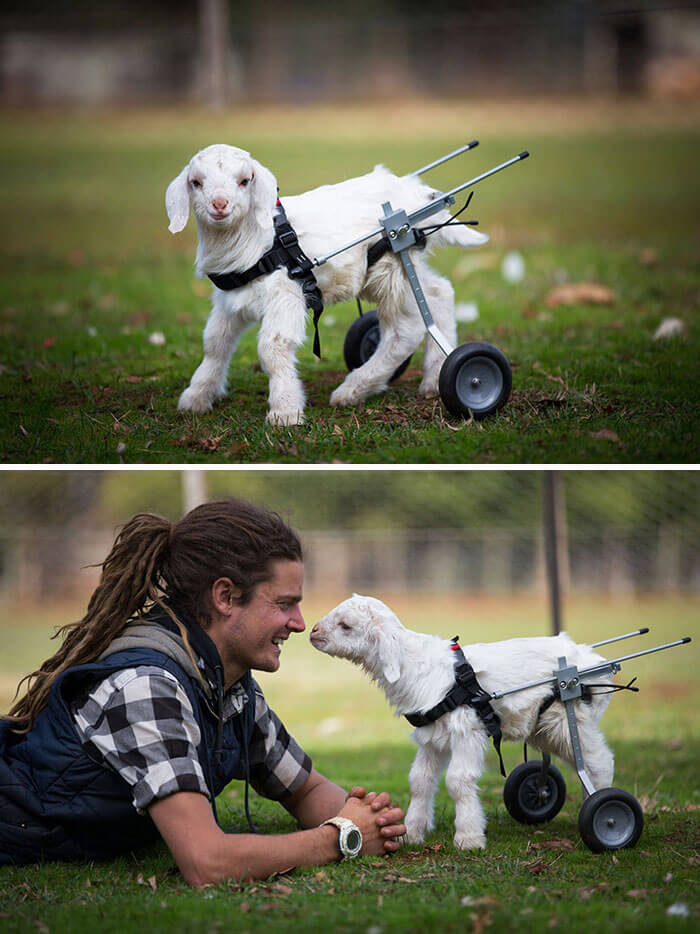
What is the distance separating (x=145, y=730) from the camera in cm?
362

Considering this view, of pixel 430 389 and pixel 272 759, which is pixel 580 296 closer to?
pixel 430 389

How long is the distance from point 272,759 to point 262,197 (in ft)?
8.65

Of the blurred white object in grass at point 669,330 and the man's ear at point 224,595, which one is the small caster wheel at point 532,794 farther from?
the blurred white object in grass at point 669,330

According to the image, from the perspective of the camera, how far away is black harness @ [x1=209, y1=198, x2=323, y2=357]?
211 inches

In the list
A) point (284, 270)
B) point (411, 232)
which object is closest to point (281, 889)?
point (284, 270)

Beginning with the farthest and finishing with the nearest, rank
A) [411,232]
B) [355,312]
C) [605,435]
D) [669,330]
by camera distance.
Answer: [355,312]
[669,330]
[605,435]
[411,232]

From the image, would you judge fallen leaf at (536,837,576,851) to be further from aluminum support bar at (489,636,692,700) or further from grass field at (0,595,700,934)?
aluminum support bar at (489,636,692,700)

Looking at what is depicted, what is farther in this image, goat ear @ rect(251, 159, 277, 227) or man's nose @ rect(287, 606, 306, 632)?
goat ear @ rect(251, 159, 277, 227)

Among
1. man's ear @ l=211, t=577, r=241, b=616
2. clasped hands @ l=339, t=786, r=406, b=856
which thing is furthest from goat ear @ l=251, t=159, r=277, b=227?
clasped hands @ l=339, t=786, r=406, b=856

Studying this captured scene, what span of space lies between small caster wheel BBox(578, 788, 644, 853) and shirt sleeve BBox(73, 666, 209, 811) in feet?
5.00

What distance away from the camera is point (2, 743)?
3.99 meters

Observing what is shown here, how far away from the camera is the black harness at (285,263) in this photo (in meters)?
5.36

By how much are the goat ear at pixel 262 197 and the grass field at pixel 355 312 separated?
107cm

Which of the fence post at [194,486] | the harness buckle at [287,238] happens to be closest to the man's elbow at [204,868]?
the harness buckle at [287,238]
